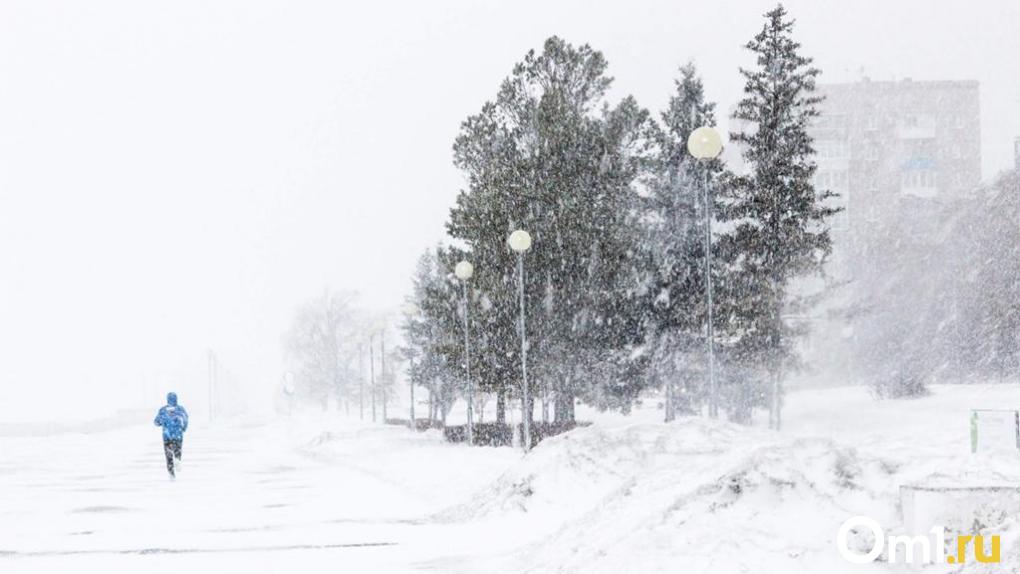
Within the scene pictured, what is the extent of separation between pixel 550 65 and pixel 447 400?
2460cm

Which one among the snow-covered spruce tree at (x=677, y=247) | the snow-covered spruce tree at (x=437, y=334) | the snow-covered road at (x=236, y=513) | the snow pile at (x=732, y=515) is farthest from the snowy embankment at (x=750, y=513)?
the snow-covered spruce tree at (x=677, y=247)

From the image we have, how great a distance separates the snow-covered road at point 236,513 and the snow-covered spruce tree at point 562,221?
6177 mm

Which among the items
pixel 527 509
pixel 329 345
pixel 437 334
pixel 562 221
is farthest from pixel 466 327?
pixel 329 345

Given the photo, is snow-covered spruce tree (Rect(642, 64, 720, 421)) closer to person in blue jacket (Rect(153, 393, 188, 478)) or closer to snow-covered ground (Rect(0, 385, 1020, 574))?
snow-covered ground (Rect(0, 385, 1020, 574))

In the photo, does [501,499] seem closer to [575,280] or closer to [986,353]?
Result: [575,280]

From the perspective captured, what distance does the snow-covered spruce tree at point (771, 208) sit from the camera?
37.2m

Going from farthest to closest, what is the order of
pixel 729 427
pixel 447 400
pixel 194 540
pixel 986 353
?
pixel 447 400 < pixel 986 353 < pixel 729 427 < pixel 194 540

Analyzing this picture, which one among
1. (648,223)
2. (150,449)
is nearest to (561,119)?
(648,223)

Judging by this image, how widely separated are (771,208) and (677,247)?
313cm

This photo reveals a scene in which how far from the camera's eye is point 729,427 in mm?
14711

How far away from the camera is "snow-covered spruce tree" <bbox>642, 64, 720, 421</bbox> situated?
3734 centimetres

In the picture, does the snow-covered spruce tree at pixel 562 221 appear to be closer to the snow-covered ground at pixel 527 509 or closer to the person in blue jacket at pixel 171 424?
the snow-covered ground at pixel 527 509

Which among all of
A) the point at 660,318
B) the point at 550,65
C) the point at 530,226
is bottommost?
the point at 660,318

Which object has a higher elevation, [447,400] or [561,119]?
[561,119]
